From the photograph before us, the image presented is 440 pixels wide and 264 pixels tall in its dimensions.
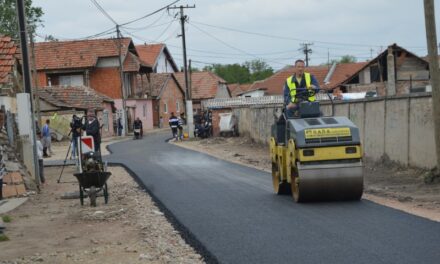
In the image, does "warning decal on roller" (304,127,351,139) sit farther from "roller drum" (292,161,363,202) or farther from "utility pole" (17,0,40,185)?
"utility pole" (17,0,40,185)

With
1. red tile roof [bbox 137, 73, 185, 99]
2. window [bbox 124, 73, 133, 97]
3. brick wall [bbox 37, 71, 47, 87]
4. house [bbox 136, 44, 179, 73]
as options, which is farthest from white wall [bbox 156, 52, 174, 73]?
brick wall [bbox 37, 71, 47, 87]

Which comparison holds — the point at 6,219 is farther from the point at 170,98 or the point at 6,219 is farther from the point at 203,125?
the point at 170,98

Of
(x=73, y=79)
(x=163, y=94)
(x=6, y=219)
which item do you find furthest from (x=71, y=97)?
(x=6, y=219)

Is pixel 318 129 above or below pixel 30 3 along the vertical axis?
below

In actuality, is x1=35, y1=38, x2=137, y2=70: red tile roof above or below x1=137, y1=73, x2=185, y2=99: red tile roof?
above

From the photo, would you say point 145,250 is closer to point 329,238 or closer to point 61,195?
point 329,238

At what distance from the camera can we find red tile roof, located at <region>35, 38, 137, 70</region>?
62062 millimetres

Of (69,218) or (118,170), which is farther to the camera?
(118,170)

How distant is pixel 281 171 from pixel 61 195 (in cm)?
643

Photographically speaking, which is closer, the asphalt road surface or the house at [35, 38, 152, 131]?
the asphalt road surface

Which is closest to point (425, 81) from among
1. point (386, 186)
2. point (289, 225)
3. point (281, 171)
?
point (386, 186)

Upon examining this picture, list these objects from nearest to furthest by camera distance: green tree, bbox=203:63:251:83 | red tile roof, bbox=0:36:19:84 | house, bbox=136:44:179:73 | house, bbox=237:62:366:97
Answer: red tile roof, bbox=0:36:19:84 → house, bbox=237:62:366:97 → house, bbox=136:44:179:73 → green tree, bbox=203:63:251:83

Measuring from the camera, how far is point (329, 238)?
8.41 metres

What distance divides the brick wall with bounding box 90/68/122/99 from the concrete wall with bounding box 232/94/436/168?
41502 millimetres
